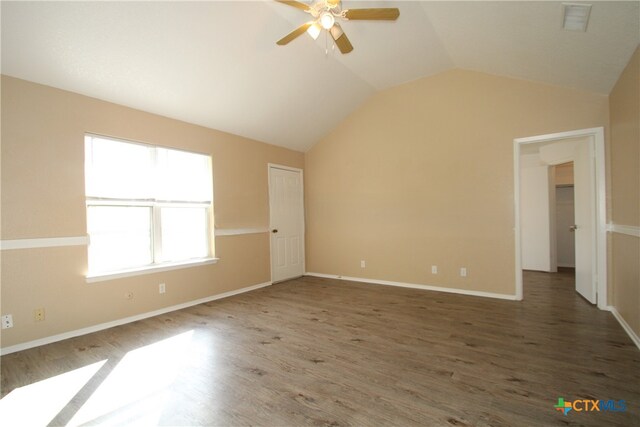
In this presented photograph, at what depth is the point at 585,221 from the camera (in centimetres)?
364

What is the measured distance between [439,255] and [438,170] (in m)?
1.34

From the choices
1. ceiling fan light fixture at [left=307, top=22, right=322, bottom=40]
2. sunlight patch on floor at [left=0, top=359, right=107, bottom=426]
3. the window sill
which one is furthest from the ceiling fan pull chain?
sunlight patch on floor at [left=0, top=359, right=107, bottom=426]

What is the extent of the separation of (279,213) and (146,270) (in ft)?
8.13

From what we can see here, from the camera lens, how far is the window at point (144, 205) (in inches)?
126

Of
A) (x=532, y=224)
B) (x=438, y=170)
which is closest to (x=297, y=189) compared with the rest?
(x=438, y=170)

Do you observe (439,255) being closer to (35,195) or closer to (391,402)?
(391,402)

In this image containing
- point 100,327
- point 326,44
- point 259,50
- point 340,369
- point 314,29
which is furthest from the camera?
point 326,44

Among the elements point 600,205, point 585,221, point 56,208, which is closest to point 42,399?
point 56,208

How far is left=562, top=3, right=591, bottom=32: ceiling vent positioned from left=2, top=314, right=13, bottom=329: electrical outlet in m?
5.47

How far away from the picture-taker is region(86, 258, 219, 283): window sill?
3.06m

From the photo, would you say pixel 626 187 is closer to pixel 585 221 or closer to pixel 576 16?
pixel 585 221

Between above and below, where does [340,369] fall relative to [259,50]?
below

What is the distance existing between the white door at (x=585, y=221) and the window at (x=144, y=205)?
5.09m

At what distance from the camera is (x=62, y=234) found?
2863 millimetres
